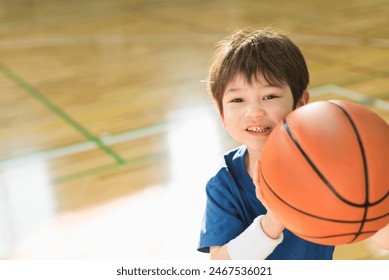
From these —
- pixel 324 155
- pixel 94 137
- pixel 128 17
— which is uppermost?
pixel 128 17

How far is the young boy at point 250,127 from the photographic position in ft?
3.90

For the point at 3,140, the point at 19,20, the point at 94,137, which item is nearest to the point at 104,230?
the point at 94,137

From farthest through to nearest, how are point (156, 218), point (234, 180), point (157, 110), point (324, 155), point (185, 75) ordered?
point (185, 75)
point (157, 110)
point (156, 218)
point (234, 180)
point (324, 155)

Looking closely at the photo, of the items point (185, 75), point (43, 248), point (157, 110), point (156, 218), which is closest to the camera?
point (43, 248)

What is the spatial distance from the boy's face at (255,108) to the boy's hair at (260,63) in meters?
0.02

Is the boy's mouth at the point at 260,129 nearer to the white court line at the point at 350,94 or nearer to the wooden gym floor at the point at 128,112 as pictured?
the wooden gym floor at the point at 128,112

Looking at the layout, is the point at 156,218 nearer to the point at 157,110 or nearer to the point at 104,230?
the point at 104,230

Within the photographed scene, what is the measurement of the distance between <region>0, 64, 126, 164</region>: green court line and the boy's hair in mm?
1658

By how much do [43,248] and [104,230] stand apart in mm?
227

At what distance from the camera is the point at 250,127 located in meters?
1.17

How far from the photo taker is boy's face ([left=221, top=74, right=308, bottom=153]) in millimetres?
1170

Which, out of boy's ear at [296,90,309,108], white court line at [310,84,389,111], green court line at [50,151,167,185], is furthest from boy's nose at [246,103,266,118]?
white court line at [310,84,389,111]

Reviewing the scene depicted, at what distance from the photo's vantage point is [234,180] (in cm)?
132

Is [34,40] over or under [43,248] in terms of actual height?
over
